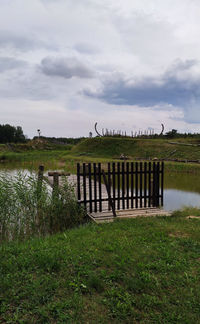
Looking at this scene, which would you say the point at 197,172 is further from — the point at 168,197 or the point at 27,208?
the point at 27,208

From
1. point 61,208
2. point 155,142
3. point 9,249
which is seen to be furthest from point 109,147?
point 9,249

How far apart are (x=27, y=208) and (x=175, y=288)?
6557 mm

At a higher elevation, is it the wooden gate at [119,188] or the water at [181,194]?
the wooden gate at [119,188]

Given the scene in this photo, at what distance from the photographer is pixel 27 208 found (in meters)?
9.08

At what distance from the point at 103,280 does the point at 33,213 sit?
480 centimetres

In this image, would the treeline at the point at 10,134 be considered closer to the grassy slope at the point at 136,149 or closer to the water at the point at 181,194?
the grassy slope at the point at 136,149

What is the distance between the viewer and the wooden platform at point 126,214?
8.52m

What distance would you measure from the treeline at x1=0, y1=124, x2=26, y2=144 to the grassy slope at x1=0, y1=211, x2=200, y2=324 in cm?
8808

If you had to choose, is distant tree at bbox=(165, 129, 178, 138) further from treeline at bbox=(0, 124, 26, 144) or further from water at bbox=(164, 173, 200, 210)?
treeline at bbox=(0, 124, 26, 144)

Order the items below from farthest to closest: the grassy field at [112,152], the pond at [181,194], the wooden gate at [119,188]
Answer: the grassy field at [112,152] < the pond at [181,194] < the wooden gate at [119,188]

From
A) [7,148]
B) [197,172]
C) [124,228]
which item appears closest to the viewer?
[124,228]

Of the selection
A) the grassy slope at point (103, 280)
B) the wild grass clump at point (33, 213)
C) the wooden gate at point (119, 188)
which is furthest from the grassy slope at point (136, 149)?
the grassy slope at point (103, 280)

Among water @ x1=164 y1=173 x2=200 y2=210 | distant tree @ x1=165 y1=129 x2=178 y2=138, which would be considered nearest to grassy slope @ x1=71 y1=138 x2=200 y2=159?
distant tree @ x1=165 y1=129 x2=178 y2=138

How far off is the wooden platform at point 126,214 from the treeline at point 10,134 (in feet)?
278
